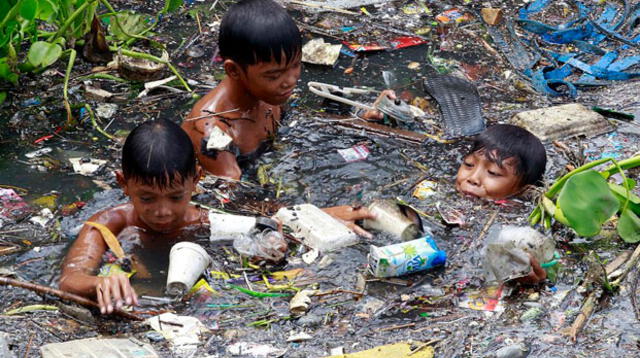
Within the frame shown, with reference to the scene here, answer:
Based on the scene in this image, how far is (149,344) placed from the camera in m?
3.11

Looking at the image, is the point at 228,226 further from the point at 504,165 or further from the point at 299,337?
the point at 504,165

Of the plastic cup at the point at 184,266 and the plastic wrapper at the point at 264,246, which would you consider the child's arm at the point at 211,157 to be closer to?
the plastic wrapper at the point at 264,246

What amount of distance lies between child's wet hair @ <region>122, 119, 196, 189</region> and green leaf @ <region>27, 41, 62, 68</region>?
1.58 metres

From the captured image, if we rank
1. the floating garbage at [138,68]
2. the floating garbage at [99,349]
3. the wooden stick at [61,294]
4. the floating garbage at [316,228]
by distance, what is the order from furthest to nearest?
the floating garbage at [138,68] < the floating garbage at [316,228] < the wooden stick at [61,294] < the floating garbage at [99,349]

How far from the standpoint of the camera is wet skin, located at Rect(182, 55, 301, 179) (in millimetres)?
4492

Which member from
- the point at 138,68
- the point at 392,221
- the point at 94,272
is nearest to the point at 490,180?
the point at 392,221

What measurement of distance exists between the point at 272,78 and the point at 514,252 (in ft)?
5.94

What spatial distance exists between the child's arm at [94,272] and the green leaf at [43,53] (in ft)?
5.02

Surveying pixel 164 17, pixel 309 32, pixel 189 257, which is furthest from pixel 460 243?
pixel 164 17

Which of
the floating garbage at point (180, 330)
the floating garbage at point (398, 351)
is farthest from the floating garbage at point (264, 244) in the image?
the floating garbage at point (398, 351)

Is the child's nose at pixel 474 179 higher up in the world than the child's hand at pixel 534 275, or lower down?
lower down

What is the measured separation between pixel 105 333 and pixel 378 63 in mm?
3463

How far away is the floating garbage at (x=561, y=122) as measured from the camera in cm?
502

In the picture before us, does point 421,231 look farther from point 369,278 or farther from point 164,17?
point 164,17
